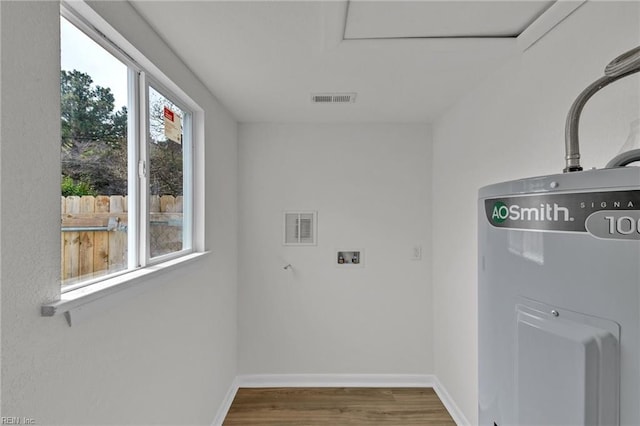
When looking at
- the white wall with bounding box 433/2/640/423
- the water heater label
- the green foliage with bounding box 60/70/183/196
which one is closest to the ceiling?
the white wall with bounding box 433/2/640/423

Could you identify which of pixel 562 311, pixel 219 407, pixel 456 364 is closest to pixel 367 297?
pixel 456 364

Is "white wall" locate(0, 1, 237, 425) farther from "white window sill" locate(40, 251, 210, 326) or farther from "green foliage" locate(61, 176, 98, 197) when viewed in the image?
"green foliage" locate(61, 176, 98, 197)

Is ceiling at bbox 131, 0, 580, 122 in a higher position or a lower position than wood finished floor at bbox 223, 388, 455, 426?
higher

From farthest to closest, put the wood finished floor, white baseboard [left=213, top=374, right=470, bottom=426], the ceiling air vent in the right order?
white baseboard [left=213, top=374, right=470, bottom=426] → the wood finished floor → the ceiling air vent

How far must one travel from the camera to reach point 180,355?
65.4 inches

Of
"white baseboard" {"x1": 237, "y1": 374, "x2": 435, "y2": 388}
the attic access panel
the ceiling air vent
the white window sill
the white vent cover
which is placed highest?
the attic access panel

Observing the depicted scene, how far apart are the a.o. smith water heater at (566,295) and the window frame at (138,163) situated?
1.15 m

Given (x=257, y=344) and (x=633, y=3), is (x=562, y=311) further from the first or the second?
(x=257, y=344)

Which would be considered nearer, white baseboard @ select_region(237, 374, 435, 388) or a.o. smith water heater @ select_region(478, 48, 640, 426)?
a.o. smith water heater @ select_region(478, 48, 640, 426)

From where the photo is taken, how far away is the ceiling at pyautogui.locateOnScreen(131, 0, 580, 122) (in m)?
1.26

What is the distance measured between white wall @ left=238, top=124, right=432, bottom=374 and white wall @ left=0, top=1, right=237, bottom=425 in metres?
1.15

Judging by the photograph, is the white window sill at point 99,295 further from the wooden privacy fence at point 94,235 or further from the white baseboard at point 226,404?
the white baseboard at point 226,404

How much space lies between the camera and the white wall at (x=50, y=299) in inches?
29.0

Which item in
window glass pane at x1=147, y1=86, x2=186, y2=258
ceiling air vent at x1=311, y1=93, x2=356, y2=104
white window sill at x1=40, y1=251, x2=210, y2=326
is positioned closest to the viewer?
white window sill at x1=40, y1=251, x2=210, y2=326
